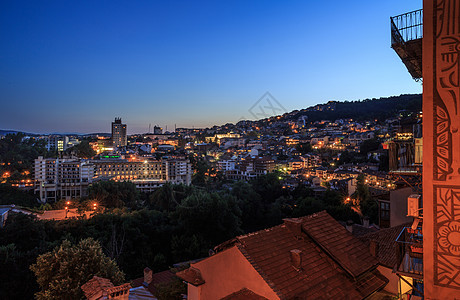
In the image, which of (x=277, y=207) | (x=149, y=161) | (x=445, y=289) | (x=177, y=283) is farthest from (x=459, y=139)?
(x=149, y=161)

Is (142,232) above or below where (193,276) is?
below

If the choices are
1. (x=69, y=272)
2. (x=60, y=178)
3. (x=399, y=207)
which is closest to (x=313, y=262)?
(x=399, y=207)

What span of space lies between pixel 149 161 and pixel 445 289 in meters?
48.9

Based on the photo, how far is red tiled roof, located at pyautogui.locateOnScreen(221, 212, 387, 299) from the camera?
14.6 feet

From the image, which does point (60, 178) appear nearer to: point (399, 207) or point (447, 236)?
point (399, 207)

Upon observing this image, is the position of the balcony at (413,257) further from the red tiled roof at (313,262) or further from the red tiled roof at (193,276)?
the red tiled roof at (193,276)

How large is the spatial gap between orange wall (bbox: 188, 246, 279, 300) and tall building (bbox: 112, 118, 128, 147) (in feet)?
337

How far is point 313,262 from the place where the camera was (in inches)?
199

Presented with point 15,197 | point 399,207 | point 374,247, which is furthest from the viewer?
point 15,197

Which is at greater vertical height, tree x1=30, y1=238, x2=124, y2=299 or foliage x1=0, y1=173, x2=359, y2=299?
tree x1=30, y1=238, x2=124, y2=299

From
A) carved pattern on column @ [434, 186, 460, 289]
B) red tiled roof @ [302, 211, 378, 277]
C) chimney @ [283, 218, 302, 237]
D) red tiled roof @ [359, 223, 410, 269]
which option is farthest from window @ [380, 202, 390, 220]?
carved pattern on column @ [434, 186, 460, 289]

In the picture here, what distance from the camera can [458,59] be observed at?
3.03m

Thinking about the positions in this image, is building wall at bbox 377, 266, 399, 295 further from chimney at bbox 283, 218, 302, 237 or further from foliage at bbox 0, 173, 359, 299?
foliage at bbox 0, 173, 359, 299

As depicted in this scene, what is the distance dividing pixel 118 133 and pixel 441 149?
109 m
